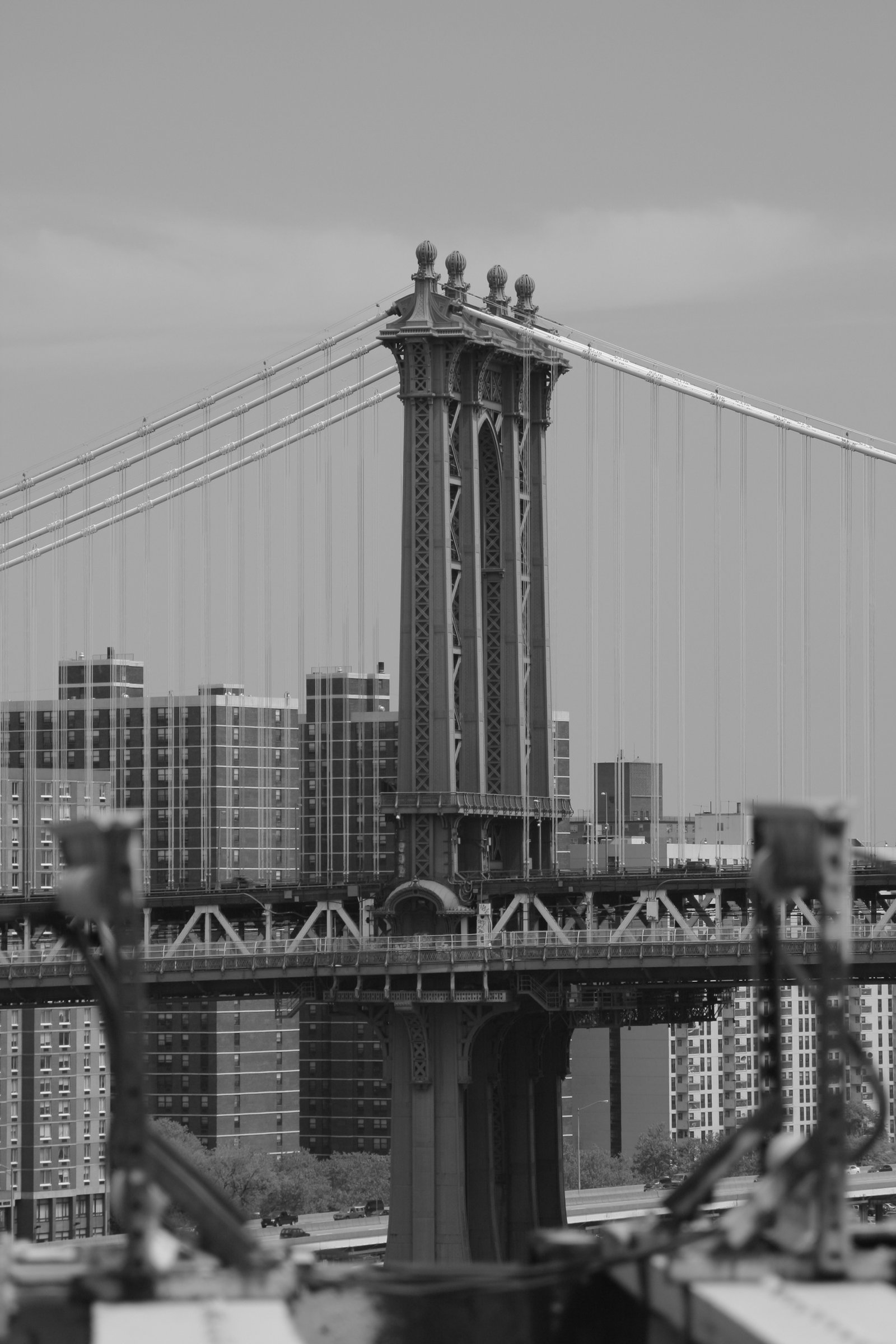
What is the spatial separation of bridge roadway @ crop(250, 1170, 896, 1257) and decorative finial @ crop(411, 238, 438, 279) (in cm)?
5730

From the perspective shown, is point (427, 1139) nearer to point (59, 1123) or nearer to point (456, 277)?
point (456, 277)

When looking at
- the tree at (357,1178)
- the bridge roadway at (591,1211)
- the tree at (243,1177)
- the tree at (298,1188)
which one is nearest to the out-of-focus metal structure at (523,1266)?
the bridge roadway at (591,1211)

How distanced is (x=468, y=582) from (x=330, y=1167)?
107210mm

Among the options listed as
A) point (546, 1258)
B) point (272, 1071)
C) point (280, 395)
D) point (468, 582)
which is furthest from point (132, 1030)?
point (272, 1071)

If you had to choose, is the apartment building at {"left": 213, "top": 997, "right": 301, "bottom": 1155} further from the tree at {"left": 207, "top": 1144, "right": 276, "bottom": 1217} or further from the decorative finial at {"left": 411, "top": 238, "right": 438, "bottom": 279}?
the decorative finial at {"left": 411, "top": 238, "right": 438, "bottom": 279}

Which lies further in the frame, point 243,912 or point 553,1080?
point 243,912

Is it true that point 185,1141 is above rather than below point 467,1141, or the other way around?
below

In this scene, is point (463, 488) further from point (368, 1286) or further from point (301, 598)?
point (368, 1286)

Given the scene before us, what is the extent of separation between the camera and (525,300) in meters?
87.2

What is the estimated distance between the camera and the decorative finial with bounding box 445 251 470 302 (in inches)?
3307

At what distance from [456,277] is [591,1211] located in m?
86.6

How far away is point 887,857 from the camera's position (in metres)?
15.8

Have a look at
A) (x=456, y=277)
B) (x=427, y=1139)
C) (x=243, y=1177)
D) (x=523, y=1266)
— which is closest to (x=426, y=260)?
(x=456, y=277)

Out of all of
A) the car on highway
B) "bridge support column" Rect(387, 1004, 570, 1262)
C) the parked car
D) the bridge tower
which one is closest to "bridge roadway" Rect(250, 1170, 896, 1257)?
the parked car
